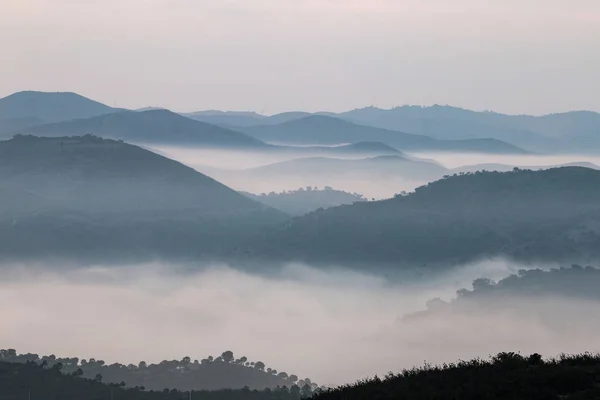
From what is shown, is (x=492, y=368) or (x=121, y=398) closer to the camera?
(x=492, y=368)

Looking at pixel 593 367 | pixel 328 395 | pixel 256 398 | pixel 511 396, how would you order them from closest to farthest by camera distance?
1. pixel 511 396
2. pixel 593 367
3. pixel 328 395
4. pixel 256 398

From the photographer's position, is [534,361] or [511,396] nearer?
[511,396]

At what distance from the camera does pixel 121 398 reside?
19200cm

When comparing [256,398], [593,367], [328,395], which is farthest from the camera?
[256,398]

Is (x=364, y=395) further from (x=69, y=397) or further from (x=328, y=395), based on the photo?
(x=69, y=397)

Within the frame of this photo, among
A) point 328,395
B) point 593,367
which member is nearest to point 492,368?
point 593,367

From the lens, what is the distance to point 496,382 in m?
28.2

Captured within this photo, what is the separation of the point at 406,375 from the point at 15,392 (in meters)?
179

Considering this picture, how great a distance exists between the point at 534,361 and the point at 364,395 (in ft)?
18.5

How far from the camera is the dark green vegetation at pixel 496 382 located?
89.9ft

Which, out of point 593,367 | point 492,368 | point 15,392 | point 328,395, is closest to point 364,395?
point 328,395

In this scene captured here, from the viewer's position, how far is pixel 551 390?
2750 cm

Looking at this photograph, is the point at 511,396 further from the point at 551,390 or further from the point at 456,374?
the point at 456,374

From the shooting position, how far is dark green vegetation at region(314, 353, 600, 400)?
27.4m
